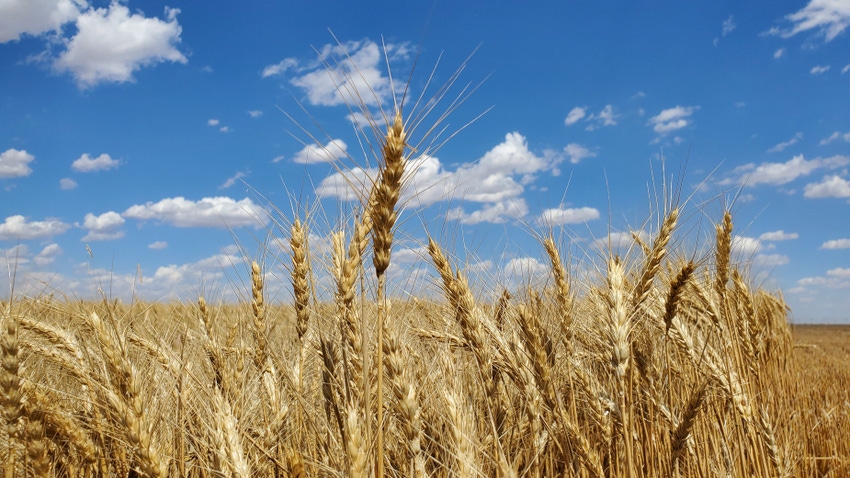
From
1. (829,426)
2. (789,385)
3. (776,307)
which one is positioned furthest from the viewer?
(776,307)

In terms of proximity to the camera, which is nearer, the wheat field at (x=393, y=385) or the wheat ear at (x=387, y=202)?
the wheat ear at (x=387, y=202)

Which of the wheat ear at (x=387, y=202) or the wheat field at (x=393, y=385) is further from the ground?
the wheat ear at (x=387, y=202)

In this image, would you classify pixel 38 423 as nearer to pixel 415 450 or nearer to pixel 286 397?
pixel 286 397

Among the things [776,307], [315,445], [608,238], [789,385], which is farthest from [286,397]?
[776,307]

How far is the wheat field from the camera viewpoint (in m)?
1.99

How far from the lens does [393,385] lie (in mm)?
1922

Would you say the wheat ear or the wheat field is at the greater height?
the wheat ear

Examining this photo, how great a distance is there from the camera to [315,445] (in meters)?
2.73

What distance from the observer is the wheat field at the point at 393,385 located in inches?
78.5

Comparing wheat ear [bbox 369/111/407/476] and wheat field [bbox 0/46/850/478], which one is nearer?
wheat ear [bbox 369/111/407/476]

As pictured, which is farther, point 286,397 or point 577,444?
point 286,397

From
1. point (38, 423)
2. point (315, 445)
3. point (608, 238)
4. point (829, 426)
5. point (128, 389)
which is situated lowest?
point (829, 426)

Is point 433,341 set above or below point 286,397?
above

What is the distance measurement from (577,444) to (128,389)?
192 cm
